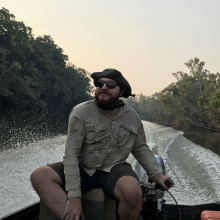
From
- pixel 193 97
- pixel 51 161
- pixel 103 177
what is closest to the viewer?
pixel 103 177

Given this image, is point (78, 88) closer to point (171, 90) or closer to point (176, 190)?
point (171, 90)

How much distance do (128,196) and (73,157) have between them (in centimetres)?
53

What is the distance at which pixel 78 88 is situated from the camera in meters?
59.4

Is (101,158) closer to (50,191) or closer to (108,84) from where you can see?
(50,191)

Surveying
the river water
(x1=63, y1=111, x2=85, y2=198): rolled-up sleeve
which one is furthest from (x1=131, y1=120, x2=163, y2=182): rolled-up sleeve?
the river water

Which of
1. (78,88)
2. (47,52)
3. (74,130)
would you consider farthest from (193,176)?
(78,88)

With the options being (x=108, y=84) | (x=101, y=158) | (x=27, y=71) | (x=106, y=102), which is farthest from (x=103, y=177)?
(x=27, y=71)

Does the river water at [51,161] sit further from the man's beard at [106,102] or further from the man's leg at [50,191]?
the man's beard at [106,102]

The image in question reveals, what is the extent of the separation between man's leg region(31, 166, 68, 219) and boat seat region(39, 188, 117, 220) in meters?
0.28

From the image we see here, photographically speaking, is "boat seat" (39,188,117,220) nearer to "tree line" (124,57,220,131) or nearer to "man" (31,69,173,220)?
"man" (31,69,173,220)

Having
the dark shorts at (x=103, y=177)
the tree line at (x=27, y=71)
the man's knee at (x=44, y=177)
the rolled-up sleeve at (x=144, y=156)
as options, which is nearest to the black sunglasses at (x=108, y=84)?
the rolled-up sleeve at (x=144, y=156)

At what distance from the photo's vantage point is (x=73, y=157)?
212 cm

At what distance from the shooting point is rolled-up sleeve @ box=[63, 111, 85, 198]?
6.61 ft

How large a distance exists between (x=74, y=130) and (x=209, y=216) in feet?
4.50
